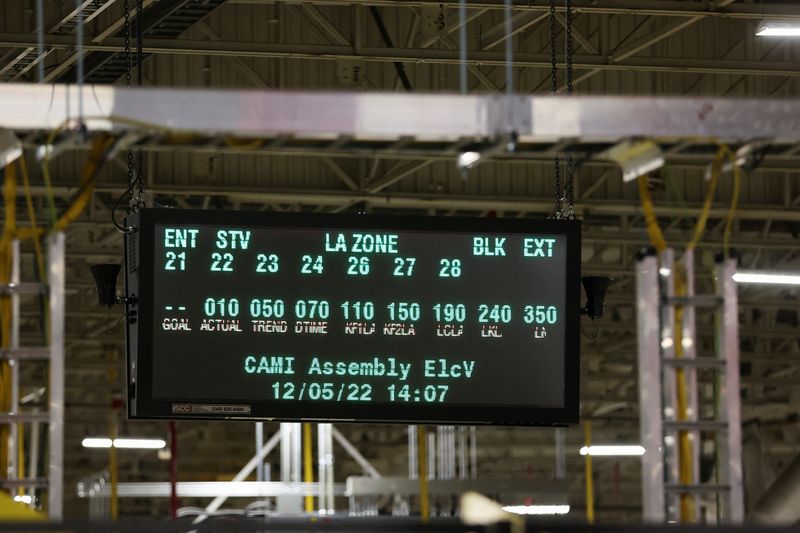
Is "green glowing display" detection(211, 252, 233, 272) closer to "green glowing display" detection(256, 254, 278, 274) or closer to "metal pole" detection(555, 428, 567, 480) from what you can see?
"green glowing display" detection(256, 254, 278, 274)

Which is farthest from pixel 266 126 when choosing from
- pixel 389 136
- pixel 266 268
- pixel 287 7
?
pixel 287 7

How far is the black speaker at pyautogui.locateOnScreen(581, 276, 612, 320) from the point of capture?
43.6 feet

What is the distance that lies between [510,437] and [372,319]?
30264 mm

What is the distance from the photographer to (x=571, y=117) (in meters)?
9.85

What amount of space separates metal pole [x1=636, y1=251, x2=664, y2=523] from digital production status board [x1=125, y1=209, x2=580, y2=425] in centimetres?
239

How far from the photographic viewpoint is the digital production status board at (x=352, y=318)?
40.8 ft

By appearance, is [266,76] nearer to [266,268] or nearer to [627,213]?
[627,213]

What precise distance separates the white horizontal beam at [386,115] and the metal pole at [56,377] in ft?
2.47

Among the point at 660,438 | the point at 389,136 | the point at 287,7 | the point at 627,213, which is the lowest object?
the point at 660,438

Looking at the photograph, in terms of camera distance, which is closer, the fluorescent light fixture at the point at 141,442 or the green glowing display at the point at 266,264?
the green glowing display at the point at 266,264

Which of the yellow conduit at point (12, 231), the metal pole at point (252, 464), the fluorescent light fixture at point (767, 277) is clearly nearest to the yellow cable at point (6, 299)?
the yellow conduit at point (12, 231)

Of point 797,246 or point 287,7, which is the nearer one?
point 287,7

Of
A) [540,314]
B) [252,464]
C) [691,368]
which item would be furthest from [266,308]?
[252,464]

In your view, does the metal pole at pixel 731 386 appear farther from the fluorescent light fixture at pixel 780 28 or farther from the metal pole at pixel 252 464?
Answer: the metal pole at pixel 252 464
